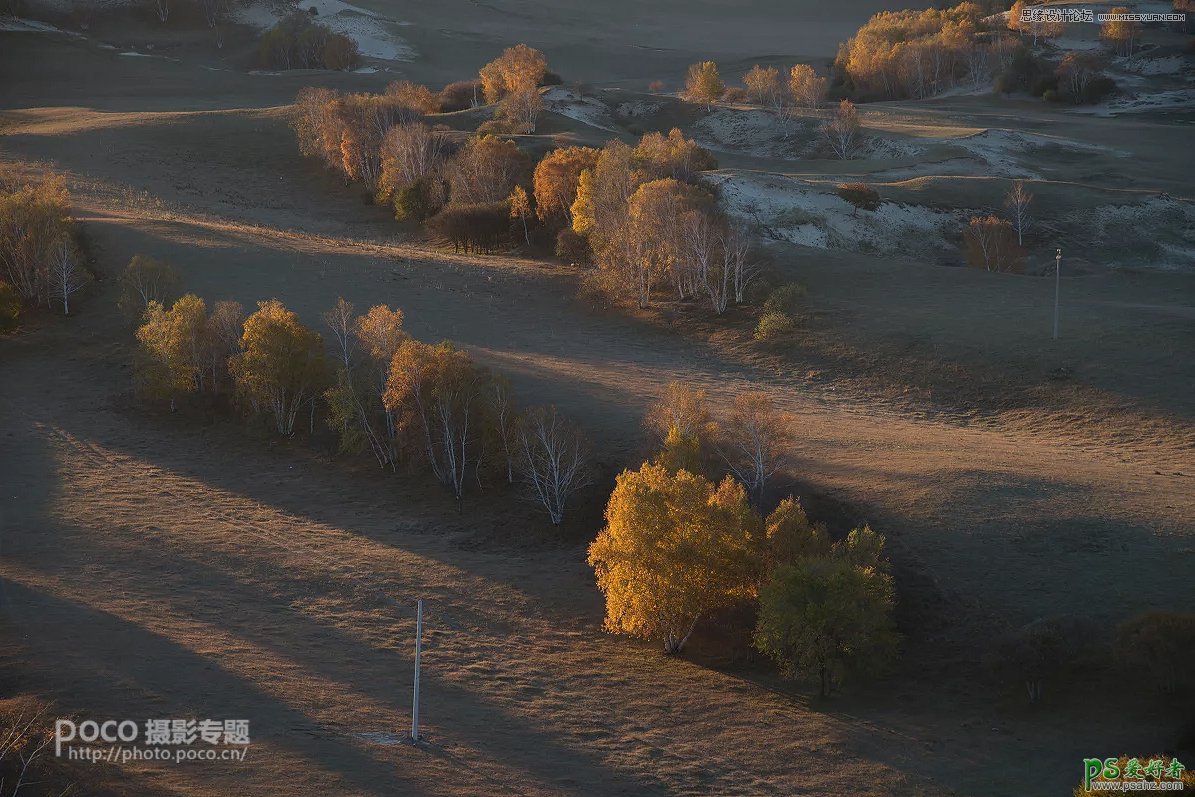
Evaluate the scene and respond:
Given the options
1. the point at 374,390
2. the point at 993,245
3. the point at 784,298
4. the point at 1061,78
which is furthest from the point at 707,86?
the point at 374,390

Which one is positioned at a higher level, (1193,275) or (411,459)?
(1193,275)

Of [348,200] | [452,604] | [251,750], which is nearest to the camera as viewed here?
[251,750]

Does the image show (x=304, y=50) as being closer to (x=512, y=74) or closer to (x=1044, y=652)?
(x=512, y=74)

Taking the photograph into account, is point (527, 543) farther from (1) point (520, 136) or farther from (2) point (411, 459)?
(1) point (520, 136)

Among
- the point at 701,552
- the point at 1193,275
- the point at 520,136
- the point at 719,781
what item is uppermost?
the point at 520,136

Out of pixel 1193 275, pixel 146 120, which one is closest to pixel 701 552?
pixel 1193 275

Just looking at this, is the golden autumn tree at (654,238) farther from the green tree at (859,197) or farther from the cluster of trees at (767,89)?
the cluster of trees at (767,89)

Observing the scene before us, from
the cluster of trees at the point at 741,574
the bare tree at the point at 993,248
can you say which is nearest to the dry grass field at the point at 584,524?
the cluster of trees at the point at 741,574
